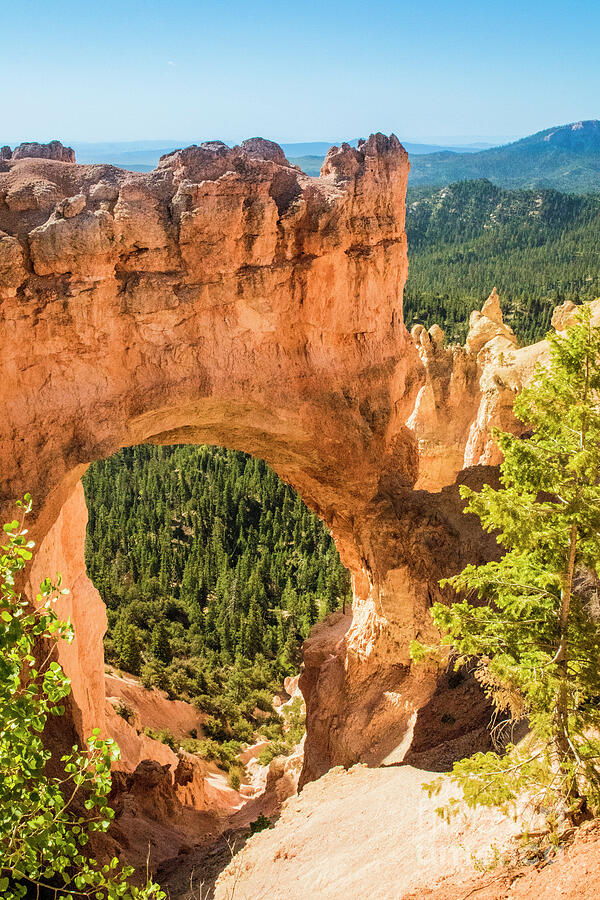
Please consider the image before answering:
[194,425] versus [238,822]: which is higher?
[194,425]

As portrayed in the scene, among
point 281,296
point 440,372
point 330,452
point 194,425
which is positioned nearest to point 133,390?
point 194,425

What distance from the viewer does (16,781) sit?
698cm

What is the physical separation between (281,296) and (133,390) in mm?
3889

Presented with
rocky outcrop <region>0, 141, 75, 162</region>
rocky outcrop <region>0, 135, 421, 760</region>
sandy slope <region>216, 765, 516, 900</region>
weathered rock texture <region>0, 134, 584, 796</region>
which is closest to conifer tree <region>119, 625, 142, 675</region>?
rocky outcrop <region>0, 135, 421, 760</region>

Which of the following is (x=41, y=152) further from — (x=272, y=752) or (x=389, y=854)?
(x=272, y=752)

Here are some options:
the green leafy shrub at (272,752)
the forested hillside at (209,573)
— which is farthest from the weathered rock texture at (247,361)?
the forested hillside at (209,573)

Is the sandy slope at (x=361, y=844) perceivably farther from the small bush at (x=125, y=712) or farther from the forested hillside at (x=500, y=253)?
the forested hillside at (x=500, y=253)

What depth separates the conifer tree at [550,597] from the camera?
8930mm

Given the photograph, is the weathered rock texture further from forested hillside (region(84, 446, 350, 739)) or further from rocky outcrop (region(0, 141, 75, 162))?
forested hillside (region(84, 446, 350, 739))

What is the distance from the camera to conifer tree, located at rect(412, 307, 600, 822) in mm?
8930

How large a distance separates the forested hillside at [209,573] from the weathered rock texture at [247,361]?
9383 mm

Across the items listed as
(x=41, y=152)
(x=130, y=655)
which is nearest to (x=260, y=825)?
(x=130, y=655)

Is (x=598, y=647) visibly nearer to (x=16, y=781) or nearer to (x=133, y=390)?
(x=16, y=781)

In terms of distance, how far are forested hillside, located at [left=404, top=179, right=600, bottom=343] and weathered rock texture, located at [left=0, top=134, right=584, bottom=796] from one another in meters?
54.6
